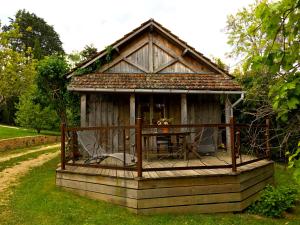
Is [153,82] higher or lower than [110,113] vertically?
higher

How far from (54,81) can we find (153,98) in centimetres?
452

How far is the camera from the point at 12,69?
1606cm

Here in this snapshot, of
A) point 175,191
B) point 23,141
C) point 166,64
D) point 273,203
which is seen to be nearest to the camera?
point 175,191

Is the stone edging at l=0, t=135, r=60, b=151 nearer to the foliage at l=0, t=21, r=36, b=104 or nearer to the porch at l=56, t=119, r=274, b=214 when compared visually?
the foliage at l=0, t=21, r=36, b=104

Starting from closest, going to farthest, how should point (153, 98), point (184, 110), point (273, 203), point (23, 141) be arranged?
point (273, 203)
point (184, 110)
point (153, 98)
point (23, 141)

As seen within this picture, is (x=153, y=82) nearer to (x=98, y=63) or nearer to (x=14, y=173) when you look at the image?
(x=98, y=63)

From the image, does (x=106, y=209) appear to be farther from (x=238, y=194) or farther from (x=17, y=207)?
(x=238, y=194)

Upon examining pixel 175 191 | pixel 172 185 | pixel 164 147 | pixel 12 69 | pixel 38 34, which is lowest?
pixel 175 191

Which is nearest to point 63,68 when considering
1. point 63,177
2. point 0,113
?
point 63,177

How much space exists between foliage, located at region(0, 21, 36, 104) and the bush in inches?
568

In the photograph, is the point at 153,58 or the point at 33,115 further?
the point at 33,115

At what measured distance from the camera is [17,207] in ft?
21.4

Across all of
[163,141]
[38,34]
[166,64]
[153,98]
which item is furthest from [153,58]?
[38,34]

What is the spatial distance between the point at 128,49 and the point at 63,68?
3019mm
